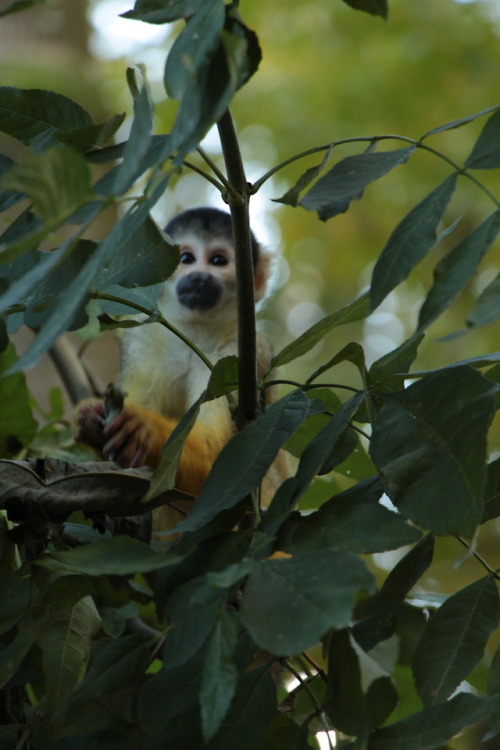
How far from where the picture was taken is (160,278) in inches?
51.8

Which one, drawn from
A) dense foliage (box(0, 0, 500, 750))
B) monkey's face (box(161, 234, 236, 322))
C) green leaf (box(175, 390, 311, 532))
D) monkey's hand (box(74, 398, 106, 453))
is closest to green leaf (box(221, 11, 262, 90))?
dense foliage (box(0, 0, 500, 750))

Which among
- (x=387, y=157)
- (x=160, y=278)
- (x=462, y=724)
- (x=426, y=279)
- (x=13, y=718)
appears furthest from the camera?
(x=426, y=279)

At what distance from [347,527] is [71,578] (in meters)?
0.43

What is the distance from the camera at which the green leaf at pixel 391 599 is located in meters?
1.25

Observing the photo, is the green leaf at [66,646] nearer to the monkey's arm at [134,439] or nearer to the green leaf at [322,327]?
the green leaf at [322,327]

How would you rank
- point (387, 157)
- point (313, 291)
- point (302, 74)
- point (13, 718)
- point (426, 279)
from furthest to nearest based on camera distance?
point (313, 291)
point (426, 279)
point (302, 74)
point (13, 718)
point (387, 157)

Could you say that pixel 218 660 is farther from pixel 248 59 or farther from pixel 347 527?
pixel 248 59

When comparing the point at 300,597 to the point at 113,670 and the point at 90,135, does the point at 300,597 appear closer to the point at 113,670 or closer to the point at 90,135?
the point at 113,670

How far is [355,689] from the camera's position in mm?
1098

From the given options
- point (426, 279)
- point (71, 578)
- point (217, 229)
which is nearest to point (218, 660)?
point (71, 578)

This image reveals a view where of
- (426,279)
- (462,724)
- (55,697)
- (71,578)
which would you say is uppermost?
(426,279)

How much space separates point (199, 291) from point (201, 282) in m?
0.05

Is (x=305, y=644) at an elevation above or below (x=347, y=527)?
below

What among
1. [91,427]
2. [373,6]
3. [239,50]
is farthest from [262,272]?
[239,50]
